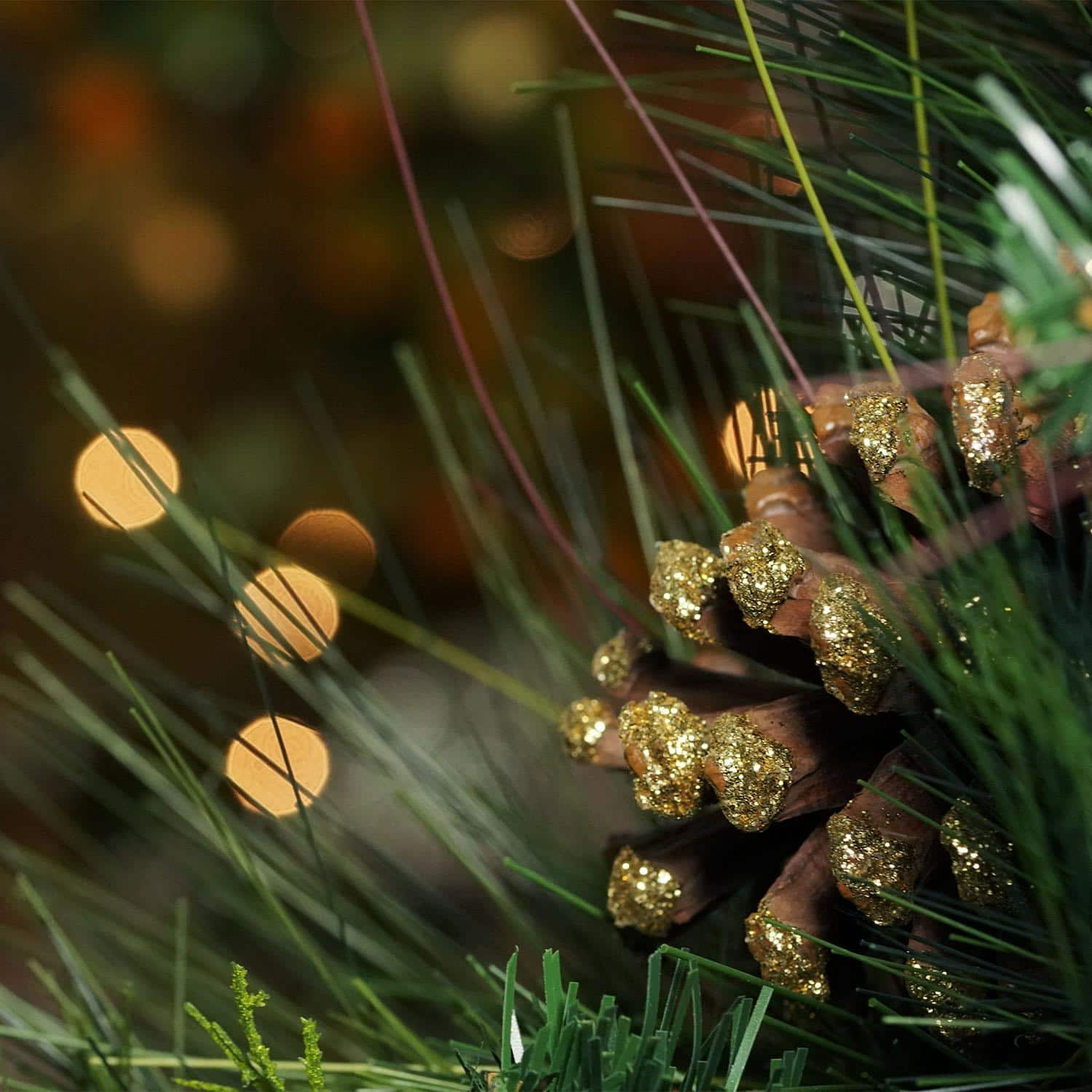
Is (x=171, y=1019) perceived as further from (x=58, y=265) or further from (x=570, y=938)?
(x=58, y=265)

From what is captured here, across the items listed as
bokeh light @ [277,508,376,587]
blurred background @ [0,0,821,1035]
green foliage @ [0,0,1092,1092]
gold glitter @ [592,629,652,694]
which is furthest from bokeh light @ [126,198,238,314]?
gold glitter @ [592,629,652,694]

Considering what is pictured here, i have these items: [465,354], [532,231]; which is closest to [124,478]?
[532,231]

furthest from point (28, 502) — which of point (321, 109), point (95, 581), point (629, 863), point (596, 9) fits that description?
point (629, 863)

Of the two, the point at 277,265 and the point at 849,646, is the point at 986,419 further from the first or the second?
the point at 277,265

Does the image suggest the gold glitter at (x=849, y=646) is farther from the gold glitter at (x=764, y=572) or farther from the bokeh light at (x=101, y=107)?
the bokeh light at (x=101, y=107)

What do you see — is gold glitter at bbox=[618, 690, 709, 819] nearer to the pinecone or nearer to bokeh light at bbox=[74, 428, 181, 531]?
the pinecone

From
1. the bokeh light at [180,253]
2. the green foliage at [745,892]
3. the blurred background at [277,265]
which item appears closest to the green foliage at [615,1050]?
the green foliage at [745,892]
